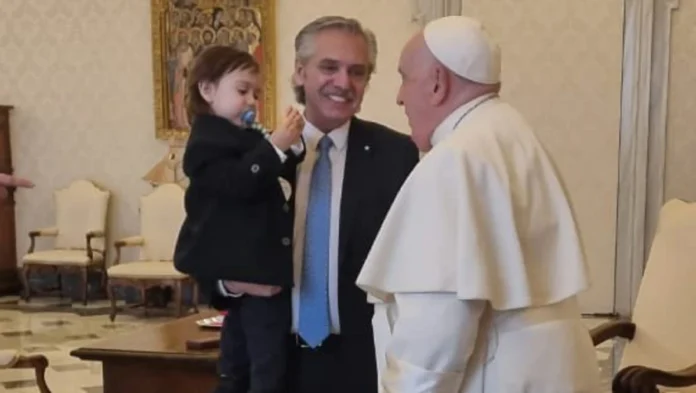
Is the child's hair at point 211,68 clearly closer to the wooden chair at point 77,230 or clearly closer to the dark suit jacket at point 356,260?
the dark suit jacket at point 356,260

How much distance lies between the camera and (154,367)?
305 centimetres

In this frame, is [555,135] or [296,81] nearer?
[296,81]

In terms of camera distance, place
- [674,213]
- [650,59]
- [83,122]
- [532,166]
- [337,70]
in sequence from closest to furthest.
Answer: [532,166] → [337,70] → [674,213] → [650,59] → [83,122]

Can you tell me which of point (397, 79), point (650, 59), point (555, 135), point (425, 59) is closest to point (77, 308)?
point (397, 79)

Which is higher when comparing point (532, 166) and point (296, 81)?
point (296, 81)

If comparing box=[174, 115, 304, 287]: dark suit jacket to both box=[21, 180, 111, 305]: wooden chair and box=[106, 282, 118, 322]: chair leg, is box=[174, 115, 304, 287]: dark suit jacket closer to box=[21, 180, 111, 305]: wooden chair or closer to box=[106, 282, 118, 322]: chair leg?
box=[106, 282, 118, 322]: chair leg

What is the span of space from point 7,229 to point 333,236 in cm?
691

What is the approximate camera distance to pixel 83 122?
8336 mm

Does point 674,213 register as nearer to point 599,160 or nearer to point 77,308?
point 599,160

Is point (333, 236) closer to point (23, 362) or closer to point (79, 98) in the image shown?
point (23, 362)

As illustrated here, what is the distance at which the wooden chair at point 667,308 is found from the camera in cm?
301

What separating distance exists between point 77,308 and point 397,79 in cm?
336

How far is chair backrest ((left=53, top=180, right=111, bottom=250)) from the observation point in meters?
8.06

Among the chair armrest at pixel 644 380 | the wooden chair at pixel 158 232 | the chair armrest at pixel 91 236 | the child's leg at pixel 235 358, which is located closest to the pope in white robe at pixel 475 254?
the child's leg at pixel 235 358
